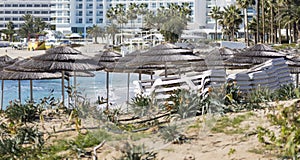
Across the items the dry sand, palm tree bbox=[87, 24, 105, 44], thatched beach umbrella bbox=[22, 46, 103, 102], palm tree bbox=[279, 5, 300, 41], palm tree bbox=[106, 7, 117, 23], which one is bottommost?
the dry sand

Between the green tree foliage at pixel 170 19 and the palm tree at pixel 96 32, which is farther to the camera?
the palm tree at pixel 96 32

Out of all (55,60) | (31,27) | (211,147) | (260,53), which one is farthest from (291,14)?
(31,27)

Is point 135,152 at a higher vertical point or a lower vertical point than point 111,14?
lower

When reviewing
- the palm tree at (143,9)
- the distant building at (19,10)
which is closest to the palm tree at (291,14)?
the palm tree at (143,9)

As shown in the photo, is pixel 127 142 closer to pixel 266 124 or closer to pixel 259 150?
pixel 259 150

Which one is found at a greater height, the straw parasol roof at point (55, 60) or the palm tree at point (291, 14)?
the palm tree at point (291, 14)

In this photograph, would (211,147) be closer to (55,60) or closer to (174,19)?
(174,19)

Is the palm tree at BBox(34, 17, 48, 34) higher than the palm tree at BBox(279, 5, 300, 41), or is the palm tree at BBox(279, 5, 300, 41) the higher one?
the palm tree at BBox(34, 17, 48, 34)

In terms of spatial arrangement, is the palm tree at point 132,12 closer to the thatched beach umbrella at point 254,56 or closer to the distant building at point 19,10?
the thatched beach umbrella at point 254,56

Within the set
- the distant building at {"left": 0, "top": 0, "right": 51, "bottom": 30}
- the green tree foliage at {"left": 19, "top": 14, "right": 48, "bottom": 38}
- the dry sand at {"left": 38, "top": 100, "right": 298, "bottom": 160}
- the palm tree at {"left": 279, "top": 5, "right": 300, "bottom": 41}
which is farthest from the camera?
the distant building at {"left": 0, "top": 0, "right": 51, "bottom": 30}

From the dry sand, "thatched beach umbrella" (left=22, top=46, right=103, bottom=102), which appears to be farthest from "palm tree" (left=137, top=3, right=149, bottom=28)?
"thatched beach umbrella" (left=22, top=46, right=103, bottom=102)

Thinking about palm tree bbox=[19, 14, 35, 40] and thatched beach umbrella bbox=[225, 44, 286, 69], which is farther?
palm tree bbox=[19, 14, 35, 40]

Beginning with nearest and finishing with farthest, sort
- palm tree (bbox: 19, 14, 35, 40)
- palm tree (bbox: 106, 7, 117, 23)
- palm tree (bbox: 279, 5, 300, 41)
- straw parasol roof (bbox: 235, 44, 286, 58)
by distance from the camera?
palm tree (bbox: 106, 7, 117, 23)
straw parasol roof (bbox: 235, 44, 286, 58)
palm tree (bbox: 279, 5, 300, 41)
palm tree (bbox: 19, 14, 35, 40)

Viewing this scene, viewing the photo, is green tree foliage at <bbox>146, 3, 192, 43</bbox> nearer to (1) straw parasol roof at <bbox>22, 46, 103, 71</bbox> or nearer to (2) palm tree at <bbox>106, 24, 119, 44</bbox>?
(2) palm tree at <bbox>106, 24, 119, 44</bbox>
